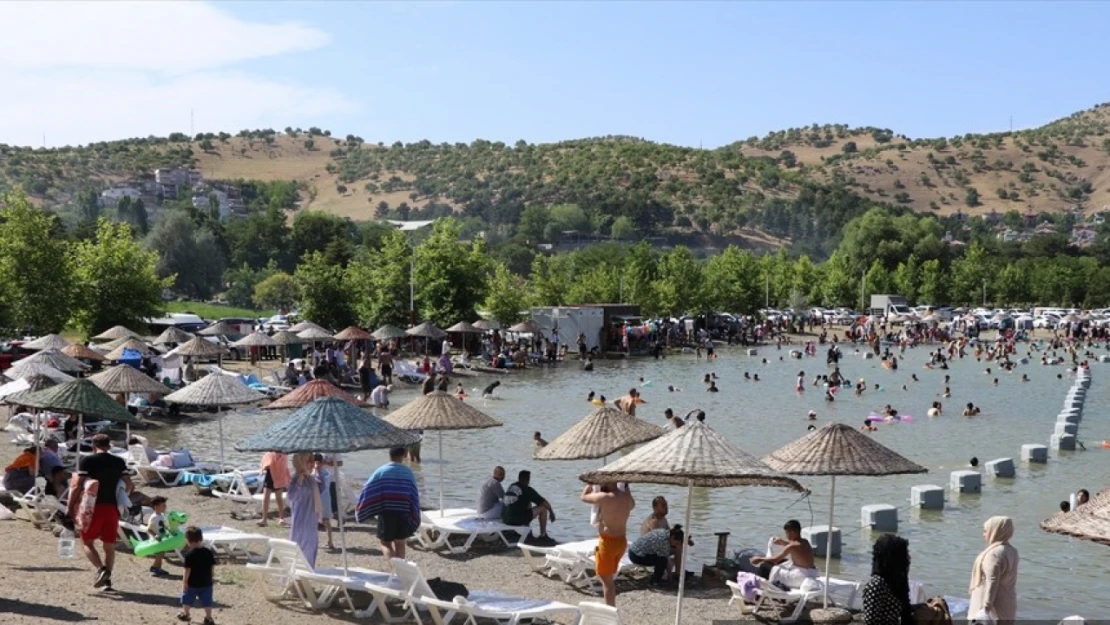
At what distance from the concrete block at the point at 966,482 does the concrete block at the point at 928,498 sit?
1662 millimetres

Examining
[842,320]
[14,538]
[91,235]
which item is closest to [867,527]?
[14,538]

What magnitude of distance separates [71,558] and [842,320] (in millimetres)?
85225

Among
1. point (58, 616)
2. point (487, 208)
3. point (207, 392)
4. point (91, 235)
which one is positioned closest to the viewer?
point (58, 616)

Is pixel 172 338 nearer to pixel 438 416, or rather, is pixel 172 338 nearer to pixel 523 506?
pixel 438 416

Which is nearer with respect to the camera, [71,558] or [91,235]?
[71,558]

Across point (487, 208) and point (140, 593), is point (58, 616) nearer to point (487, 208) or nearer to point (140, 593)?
point (140, 593)

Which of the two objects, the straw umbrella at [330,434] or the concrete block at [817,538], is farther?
the concrete block at [817,538]

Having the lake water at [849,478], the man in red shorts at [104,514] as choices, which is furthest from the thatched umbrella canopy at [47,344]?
the man in red shorts at [104,514]

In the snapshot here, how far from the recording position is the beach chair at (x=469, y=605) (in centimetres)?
1038

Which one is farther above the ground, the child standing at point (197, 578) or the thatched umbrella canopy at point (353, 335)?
the thatched umbrella canopy at point (353, 335)

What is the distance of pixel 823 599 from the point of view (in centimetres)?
1155

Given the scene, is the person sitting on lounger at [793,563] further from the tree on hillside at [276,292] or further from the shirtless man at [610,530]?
the tree on hillside at [276,292]

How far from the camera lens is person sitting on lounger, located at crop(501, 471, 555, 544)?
1512cm

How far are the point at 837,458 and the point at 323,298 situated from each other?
4305 centimetres
